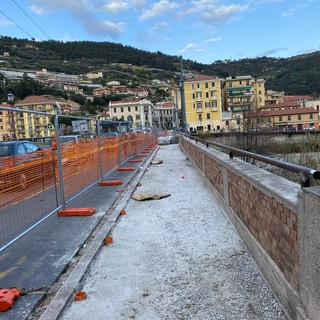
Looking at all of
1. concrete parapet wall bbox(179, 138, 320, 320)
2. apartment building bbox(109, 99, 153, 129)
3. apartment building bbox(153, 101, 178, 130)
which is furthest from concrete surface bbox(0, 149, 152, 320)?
apartment building bbox(153, 101, 178, 130)

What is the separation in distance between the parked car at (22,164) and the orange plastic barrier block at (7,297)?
1672 mm

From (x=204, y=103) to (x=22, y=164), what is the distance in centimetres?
9917

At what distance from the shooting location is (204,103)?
102312 mm

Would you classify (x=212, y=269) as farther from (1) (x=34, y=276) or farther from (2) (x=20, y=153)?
(2) (x=20, y=153)

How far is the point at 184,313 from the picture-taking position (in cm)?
316

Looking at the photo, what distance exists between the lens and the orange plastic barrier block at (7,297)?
3.34m

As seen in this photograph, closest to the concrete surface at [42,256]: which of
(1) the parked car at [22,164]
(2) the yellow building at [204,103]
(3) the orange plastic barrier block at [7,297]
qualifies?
(3) the orange plastic barrier block at [7,297]

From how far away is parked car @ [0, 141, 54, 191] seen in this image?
4.95m

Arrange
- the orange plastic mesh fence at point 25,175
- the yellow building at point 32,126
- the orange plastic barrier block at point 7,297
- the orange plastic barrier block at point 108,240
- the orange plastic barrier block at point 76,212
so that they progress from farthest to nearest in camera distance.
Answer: the orange plastic barrier block at point 76,212 < the yellow building at point 32,126 < the orange plastic barrier block at point 108,240 < the orange plastic mesh fence at point 25,175 < the orange plastic barrier block at point 7,297

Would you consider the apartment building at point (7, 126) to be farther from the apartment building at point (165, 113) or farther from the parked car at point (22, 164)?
the apartment building at point (165, 113)

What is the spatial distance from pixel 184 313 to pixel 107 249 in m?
2.04

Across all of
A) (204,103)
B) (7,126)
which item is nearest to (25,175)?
(7,126)

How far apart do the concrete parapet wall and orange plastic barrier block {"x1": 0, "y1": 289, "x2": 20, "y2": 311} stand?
2481 millimetres

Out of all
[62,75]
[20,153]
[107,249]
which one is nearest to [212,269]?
[107,249]
